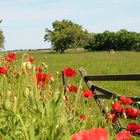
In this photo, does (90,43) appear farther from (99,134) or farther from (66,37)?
(99,134)

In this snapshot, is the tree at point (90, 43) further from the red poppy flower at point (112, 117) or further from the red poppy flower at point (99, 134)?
the red poppy flower at point (99, 134)

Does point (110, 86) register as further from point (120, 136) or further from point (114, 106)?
point (120, 136)

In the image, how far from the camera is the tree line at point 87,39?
93.2m

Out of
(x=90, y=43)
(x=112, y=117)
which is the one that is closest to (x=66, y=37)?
(x=90, y=43)

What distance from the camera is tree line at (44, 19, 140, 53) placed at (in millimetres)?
93250

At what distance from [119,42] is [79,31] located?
29.2ft

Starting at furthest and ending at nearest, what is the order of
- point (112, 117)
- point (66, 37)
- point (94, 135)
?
point (66, 37) < point (112, 117) < point (94, 135)

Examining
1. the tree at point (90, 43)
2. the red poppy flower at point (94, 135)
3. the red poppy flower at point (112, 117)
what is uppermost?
the red poppy flower at point (94, 135)

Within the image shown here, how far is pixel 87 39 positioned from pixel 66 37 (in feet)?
16.4

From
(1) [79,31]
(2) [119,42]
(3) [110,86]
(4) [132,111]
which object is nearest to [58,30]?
(1) [79,31]

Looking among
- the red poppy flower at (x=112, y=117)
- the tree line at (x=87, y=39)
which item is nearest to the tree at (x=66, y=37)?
the tree line at (x=87, y=39)

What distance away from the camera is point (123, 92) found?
14.8 metres

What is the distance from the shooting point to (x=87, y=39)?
96.9 metres

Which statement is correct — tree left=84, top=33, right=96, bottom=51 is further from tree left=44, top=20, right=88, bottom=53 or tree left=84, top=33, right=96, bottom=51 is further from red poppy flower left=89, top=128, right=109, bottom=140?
red poppy flower left=89, top=128, right=109, bottom=140
